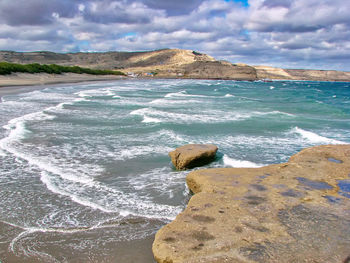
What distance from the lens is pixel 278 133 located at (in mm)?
17078

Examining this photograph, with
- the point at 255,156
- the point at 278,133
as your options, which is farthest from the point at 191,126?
the point at 255,156

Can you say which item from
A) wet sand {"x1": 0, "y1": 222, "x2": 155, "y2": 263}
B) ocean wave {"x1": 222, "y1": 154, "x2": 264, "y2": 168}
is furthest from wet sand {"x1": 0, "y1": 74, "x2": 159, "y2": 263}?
ocean wave {"x1": 222, "y1": 154, "x2": 264, "y2": 168}

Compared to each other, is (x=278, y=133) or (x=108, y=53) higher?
(x=108, y=53)

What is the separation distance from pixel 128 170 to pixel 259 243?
6.38m

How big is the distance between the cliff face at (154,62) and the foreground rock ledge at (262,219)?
117 meters

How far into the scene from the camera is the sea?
584 cm

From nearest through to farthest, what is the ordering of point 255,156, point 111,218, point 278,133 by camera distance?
point 111,218 → point 255,156 → point 278,133

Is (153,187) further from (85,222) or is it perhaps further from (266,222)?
(266,222)

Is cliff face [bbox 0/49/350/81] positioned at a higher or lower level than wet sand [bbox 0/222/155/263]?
higher

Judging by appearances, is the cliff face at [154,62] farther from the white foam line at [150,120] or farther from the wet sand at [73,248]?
the wet sand at [73,248]

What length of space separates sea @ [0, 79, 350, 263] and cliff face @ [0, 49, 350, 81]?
105683 mm

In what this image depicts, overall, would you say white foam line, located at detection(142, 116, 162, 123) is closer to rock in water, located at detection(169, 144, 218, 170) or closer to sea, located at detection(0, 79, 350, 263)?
sea, located at detection(0, 79, 350, 263)

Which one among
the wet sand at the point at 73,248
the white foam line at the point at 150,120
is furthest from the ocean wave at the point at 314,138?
the wet sand at the point at 73,248

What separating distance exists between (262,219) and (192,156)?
5.20m
